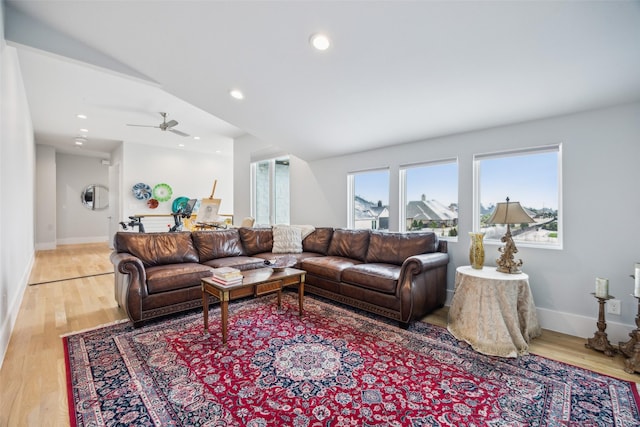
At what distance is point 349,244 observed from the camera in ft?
13.2

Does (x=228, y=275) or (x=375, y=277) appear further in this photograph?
(x=375, y=277)

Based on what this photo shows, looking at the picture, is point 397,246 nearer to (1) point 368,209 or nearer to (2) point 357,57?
(1) point 368,209

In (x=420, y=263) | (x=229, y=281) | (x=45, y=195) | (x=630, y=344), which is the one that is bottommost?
(x=630, y=344)

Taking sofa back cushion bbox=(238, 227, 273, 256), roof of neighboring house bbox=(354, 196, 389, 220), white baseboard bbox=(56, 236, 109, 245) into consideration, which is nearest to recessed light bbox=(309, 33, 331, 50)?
roof of neighboring house bbox=(354, 196, 389, 220)

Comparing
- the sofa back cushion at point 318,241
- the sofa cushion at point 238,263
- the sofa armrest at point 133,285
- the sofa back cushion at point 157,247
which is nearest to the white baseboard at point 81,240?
the sofa back cushion at point 157,247

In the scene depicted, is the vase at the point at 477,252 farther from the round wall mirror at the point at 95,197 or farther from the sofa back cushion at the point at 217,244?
the round wall mirror at the point at 95,197

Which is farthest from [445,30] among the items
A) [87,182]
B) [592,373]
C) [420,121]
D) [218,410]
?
[87,182]

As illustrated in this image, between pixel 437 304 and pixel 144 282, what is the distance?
3094mm

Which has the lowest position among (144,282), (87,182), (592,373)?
(592,373)

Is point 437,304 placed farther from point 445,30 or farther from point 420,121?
point 445,30

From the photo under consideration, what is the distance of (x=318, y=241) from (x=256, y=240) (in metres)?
0.97

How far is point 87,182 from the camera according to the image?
29.3 feet

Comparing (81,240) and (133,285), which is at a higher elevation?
(133,285)

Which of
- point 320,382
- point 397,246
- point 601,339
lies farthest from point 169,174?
point 601,339
